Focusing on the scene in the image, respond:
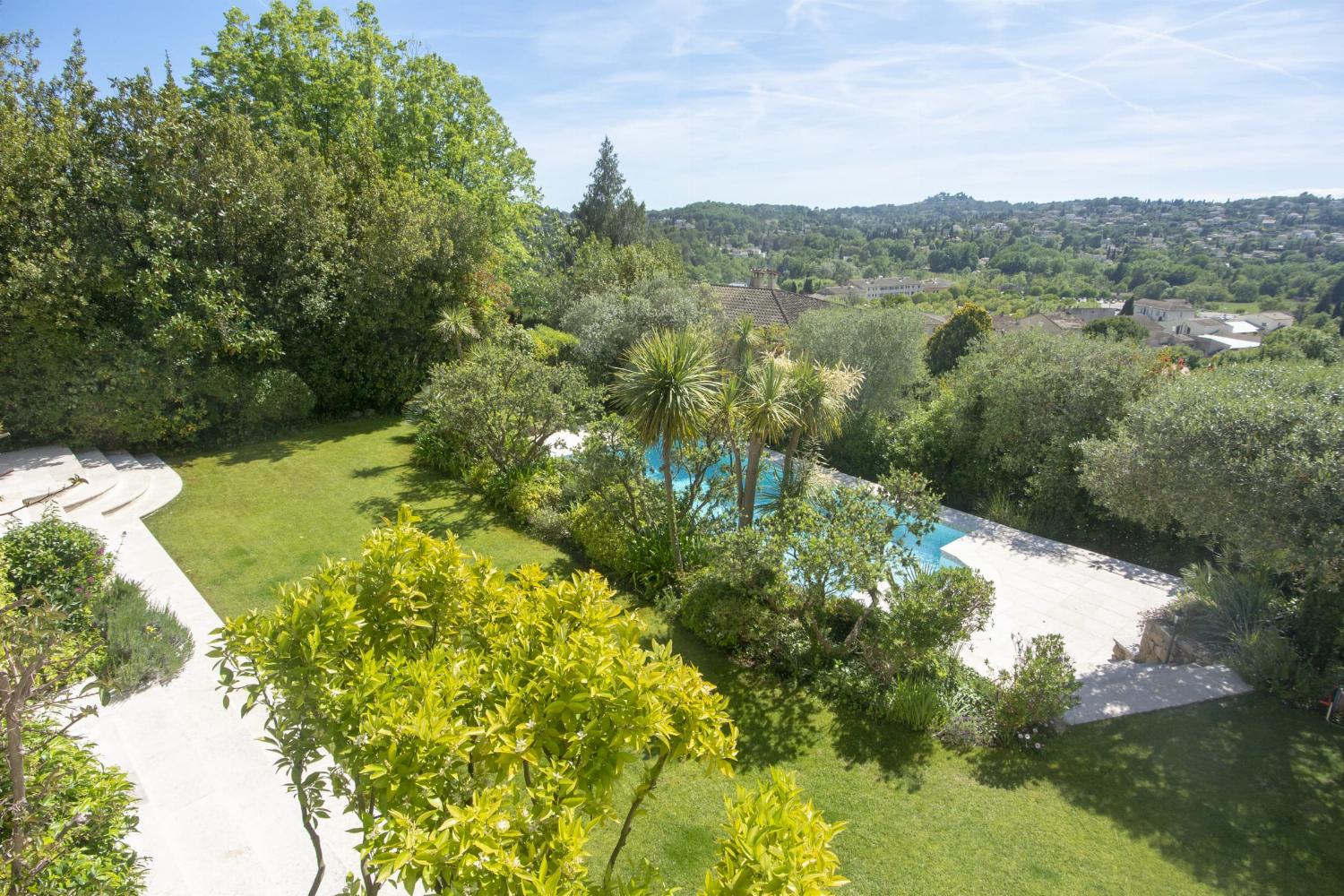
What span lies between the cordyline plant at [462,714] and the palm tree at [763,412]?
5.97m

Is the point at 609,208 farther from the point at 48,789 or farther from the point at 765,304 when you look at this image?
the point at 48,789

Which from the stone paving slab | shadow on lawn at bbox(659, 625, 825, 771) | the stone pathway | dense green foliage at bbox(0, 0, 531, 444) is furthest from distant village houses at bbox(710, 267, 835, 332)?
the stone pathway

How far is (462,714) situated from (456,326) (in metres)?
15.3

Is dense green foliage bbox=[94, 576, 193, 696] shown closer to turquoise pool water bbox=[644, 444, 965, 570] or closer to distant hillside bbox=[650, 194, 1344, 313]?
turquoise pool water bbox=[644, 444, 965, 570]

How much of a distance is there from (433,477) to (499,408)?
8.84 feet

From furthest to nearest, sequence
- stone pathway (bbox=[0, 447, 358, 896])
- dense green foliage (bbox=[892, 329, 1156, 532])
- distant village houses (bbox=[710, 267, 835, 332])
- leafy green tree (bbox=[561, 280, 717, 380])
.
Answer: distant village houses (bbox=[710, 267, 835, 332]) < leafy green tree (bbox=[561, 280, 717, 380]) < dense green foliage (bbox=[892, 329, 1156, 532]) < stone pathway (bbox=[0, 447, 358, 896])

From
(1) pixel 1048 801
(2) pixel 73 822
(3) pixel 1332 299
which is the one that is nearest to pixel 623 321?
(1) pixel 1048 801

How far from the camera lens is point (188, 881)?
484 cm

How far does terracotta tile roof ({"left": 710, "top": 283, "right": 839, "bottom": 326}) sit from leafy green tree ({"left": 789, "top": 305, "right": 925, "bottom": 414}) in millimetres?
9869

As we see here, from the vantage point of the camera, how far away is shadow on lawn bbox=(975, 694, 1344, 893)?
18.1ft

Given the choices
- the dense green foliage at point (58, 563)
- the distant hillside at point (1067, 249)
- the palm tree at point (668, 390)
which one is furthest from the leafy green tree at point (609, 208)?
the dense green foliage at point (58, 563)

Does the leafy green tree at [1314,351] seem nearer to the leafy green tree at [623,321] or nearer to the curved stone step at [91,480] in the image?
the leafy green tree at [623,321]

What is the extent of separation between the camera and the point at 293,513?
→ 12.0 m

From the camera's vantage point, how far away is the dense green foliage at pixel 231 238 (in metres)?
12.7
